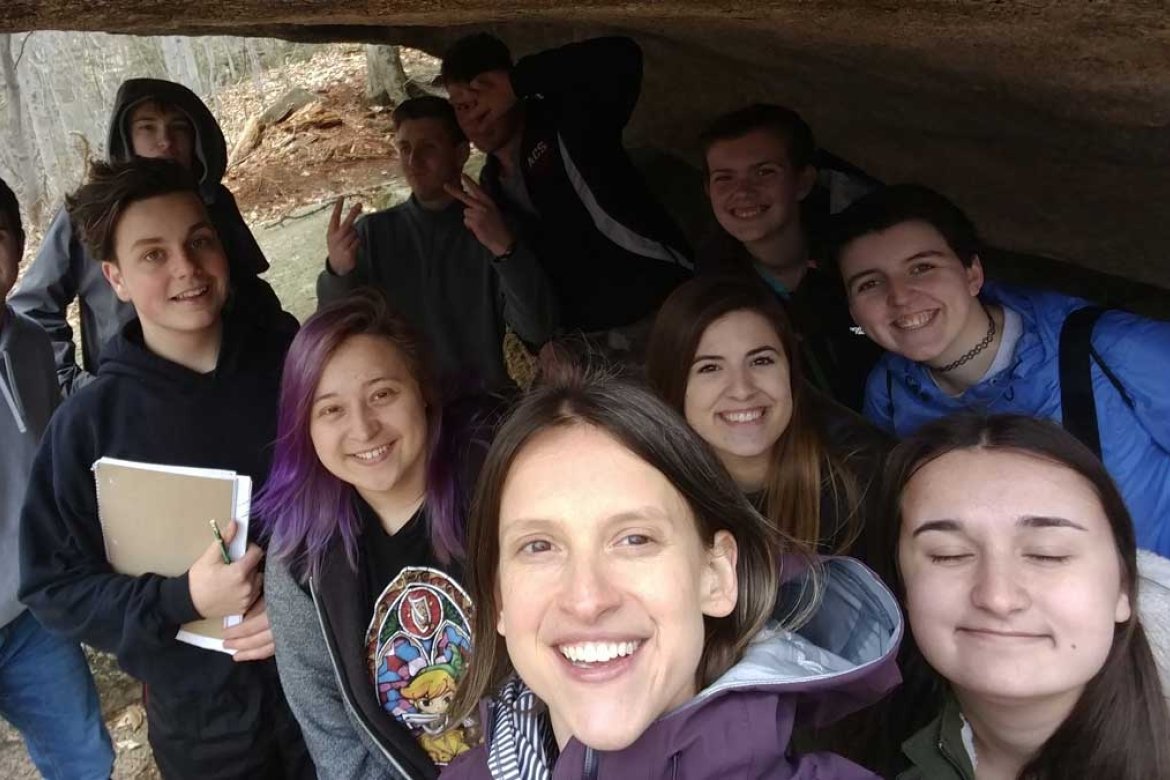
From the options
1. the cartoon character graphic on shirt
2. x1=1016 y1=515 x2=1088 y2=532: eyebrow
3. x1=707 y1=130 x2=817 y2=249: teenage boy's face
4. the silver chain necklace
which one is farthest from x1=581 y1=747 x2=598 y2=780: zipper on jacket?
x1=707 y1=130 x2=817 y2=249: teenage boy's face

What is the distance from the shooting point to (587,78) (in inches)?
121

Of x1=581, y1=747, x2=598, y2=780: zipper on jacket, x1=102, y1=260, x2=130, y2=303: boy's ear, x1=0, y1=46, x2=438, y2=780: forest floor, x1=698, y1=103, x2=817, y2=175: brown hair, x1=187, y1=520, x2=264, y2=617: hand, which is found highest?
x1=0, y1=46, x2=438, y2=780: forest floor

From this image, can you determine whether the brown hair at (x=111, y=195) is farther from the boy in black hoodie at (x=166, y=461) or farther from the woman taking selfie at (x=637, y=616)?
the woman taking selfie at (x=637, y=616)

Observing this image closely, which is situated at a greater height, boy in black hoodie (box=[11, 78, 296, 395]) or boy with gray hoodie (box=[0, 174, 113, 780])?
boy in black hoodie (box=[11, 78, 296, 395])

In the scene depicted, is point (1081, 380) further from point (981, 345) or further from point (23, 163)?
point (23, 163)

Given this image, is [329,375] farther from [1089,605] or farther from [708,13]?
[1089,605]

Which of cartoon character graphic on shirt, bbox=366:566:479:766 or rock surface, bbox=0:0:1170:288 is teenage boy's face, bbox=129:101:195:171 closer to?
rock surface, bbox=0:0:1170:288

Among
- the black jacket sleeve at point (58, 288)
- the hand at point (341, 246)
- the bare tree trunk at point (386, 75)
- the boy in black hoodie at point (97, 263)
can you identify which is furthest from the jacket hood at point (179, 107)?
the bare tree trunk at point (386, 75)

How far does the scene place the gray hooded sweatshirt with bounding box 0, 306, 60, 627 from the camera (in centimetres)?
263

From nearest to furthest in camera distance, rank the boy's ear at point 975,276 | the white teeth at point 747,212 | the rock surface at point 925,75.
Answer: the rock surface at point 925,75 → the boy's ear at point 975,276 → the white teeth at point 747,212

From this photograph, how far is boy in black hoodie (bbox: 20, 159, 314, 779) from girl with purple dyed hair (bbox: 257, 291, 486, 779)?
0.93 feet

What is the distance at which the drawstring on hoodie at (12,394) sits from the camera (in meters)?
2.66

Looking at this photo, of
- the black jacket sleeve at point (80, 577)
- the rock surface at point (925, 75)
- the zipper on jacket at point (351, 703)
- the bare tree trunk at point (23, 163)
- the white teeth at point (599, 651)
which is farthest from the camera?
the bare tree trunk at point (23, 163)

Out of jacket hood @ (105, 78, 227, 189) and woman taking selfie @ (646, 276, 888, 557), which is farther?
jacket hood @ (105, 78, 227, 189)
